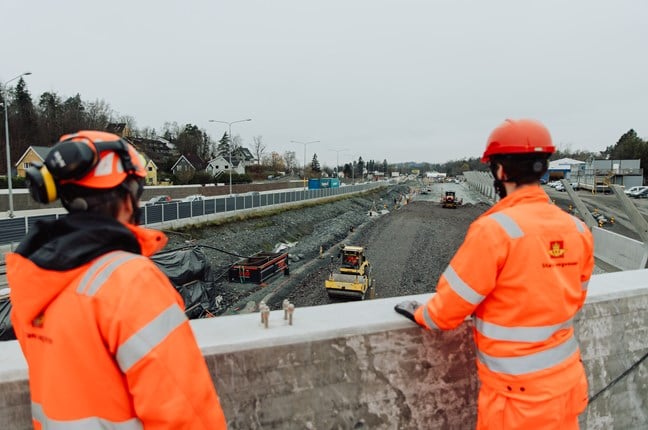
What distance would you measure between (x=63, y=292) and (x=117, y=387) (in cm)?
34

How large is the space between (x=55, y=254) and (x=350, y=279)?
18828 millimetres

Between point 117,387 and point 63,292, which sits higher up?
point 63,292

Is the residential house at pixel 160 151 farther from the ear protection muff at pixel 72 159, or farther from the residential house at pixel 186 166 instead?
the ear protection muff at pixel 72 159

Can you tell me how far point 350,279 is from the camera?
1973 centimetres

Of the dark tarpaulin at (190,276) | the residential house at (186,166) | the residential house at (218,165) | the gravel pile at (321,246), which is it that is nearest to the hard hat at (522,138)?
the gravel pile at (321,246)

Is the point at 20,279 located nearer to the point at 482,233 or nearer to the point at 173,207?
the point at 482,233

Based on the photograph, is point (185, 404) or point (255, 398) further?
point (255, 398)

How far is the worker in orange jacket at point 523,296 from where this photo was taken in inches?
73.2

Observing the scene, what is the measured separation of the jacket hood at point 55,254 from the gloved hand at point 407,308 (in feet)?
4.86

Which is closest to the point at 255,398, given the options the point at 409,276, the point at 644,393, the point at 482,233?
the point at 482,233

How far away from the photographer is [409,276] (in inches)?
1018

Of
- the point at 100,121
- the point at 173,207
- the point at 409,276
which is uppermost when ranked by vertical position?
the point at 100,121

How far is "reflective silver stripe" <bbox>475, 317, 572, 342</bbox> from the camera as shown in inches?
75.0

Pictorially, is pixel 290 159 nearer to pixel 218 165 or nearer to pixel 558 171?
pixel 218 165
